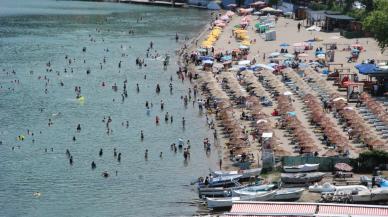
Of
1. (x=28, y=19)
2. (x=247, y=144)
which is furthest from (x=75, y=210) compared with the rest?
(x=28, y=19)

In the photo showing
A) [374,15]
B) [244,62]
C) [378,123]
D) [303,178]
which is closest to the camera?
[303,178]

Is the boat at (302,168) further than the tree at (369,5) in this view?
No

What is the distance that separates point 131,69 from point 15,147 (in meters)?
37.3

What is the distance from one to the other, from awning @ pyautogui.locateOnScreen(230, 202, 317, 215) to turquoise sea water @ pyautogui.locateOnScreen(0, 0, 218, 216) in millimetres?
14099

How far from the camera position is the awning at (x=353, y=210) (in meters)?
44.6

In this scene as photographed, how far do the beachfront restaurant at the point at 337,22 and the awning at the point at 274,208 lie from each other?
8506 cm

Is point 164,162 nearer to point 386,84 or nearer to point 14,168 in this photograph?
point 14,168

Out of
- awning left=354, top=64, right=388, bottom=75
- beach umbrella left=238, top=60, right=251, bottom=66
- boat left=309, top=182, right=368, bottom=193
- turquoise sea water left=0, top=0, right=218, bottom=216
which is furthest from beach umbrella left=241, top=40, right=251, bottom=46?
boat left=309, top=182, right=368, bottom=193

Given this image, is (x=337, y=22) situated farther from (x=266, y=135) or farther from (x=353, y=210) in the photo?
(x=353, y=210)

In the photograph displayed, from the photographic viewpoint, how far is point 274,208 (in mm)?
45219

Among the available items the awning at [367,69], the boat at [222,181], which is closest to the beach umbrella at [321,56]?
the awning at [367,69]

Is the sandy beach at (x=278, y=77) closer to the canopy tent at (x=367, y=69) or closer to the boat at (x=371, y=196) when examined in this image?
the canopy tent at (x=367, y=69)

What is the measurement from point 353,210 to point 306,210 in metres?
2.24

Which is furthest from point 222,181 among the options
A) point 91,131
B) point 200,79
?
point 200,79
